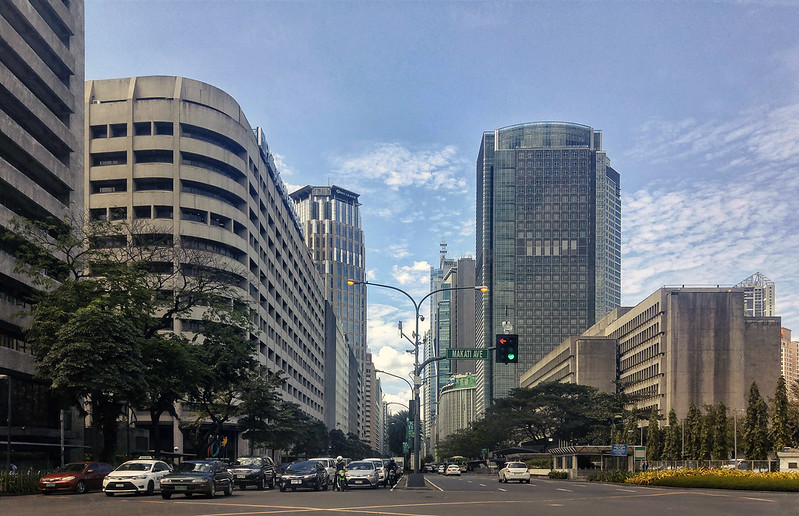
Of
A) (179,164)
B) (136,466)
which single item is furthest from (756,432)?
(179,164)

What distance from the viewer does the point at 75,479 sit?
1323 inches

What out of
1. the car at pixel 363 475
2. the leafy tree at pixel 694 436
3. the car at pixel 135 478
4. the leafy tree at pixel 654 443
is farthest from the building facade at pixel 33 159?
the leafy tree at pixel 694 436

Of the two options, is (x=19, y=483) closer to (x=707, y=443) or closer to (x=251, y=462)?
(x=251, y=462)

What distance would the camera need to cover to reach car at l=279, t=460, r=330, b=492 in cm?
3744

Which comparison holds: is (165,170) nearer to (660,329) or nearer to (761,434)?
(761,434)

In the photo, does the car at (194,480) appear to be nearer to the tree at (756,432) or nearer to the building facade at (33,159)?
the building facade at (33,159)

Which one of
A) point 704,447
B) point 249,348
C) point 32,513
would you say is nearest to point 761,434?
point 704,447

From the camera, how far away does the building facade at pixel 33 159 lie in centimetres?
4841

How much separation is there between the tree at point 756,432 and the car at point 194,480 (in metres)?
48.5

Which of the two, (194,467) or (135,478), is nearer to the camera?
(194,467)

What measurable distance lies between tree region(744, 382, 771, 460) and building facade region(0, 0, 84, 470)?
5304cm

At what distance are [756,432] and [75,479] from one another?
53.8 m

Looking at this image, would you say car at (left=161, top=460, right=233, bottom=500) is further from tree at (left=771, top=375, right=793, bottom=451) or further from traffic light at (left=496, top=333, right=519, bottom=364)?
tree at (left=771, top=375, right=793, bottom=451)

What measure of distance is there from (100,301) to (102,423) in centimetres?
798
